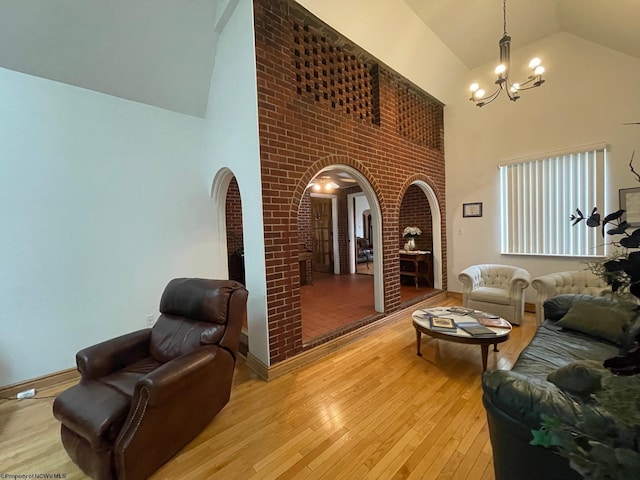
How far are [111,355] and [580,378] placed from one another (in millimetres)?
2773

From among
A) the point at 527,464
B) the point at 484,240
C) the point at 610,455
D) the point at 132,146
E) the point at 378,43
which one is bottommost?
the point at 527,464

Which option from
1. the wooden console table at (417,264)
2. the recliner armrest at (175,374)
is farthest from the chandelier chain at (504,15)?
the recliner armrest at (175,374)

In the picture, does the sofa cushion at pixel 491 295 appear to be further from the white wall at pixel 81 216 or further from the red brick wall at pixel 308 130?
the white wall at pixel 81 216

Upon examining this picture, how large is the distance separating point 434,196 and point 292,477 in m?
4.54

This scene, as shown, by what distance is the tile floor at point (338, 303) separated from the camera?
3.26 m

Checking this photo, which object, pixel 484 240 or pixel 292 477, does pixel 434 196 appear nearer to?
pixel 484 240

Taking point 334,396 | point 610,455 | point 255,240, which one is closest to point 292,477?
point 334,396

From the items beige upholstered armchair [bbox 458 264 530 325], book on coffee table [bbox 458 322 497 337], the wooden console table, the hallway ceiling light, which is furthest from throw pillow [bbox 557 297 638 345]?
the hallway ceiling light

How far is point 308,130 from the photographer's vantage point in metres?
2.80

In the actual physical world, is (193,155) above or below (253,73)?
below

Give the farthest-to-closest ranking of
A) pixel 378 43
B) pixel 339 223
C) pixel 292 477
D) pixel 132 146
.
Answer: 1. pixel 339 223
2. pixel 378 43
3. pixel 132 146
4. pixel 292 477

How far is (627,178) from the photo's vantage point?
336cm

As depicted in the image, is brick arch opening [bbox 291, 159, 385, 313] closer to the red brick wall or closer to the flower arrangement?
the red brick wall

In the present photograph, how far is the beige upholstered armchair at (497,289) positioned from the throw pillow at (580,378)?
268 centimetres
